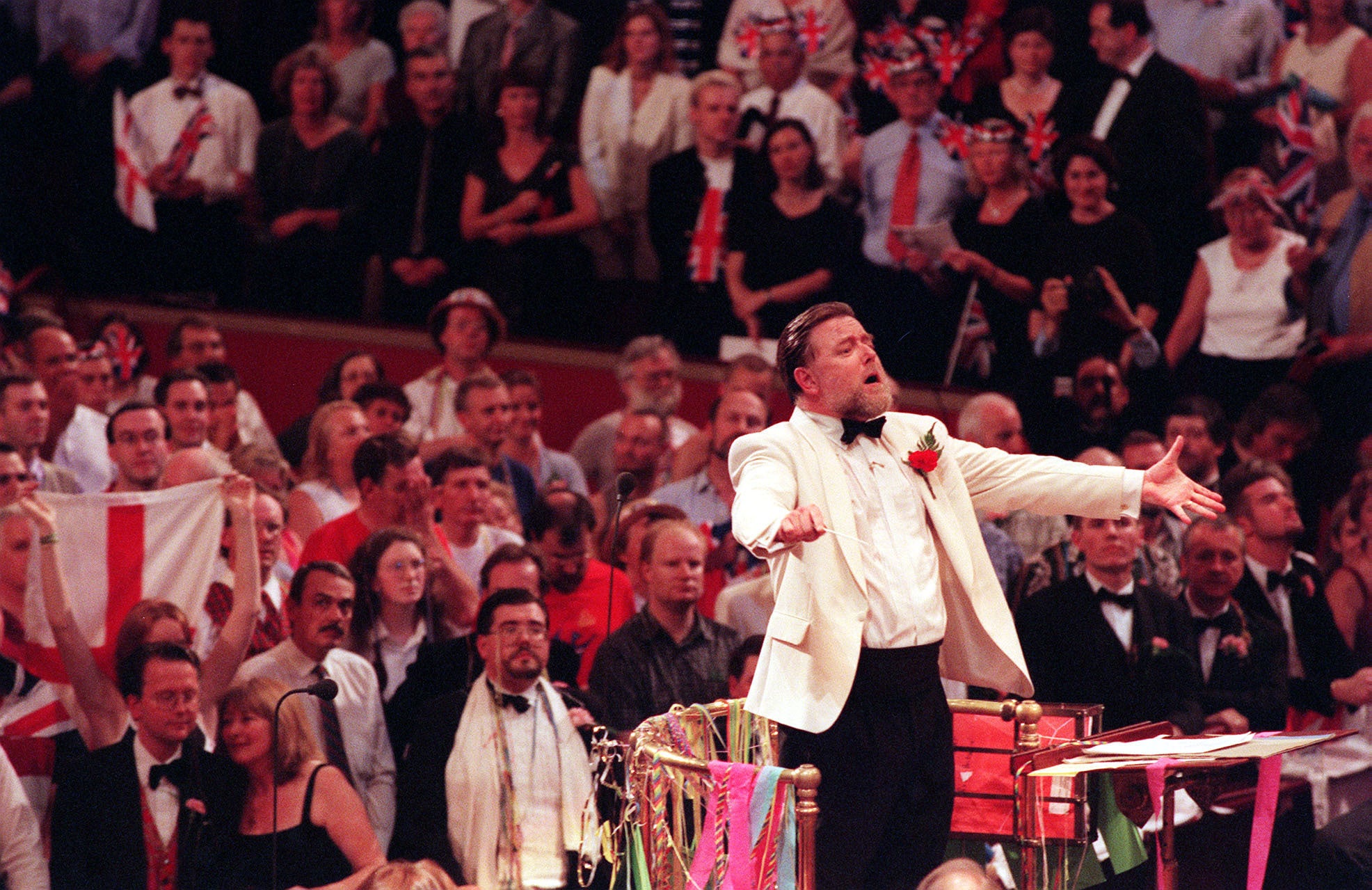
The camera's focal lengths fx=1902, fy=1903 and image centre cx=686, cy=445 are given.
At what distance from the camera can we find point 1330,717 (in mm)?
6766

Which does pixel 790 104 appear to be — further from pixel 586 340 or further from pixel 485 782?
pixel 485 782

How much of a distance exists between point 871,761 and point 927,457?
67cm

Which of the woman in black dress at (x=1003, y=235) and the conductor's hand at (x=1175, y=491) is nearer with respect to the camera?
the conductor's hand at (x=1175, y=491)

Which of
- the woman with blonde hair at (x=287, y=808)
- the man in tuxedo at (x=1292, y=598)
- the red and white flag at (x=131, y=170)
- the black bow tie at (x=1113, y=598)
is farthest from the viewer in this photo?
the red and white flag at (x=131, y=170)

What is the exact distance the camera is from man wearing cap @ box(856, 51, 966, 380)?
8992 mm

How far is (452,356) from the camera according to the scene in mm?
8844

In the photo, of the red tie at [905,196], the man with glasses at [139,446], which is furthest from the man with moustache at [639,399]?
the man with glasses at [139,446]

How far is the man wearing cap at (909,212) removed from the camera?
899 centimetres

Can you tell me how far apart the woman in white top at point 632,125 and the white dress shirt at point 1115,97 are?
215cm

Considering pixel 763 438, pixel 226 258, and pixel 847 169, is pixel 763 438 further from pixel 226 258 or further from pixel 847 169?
pixel 226 258

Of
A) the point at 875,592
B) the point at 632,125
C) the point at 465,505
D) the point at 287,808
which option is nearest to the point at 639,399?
the point at 632,125

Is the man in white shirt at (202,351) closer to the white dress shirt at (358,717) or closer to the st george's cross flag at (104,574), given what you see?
the st george's cross flag at (104,574)

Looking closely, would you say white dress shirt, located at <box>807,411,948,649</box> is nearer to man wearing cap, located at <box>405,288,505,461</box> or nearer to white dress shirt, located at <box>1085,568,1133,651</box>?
white dress shirt, located at <box>1085,568,1133,651</box>

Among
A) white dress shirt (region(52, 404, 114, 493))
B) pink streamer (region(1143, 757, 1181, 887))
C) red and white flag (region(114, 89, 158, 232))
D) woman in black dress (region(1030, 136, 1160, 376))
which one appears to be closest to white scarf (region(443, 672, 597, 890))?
pink streamer (region(1143, 757, 1181, 887))
